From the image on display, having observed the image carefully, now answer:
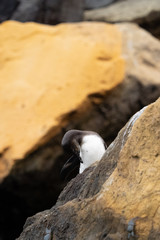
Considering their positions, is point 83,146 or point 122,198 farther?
point 83,146

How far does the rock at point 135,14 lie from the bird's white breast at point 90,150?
203 inches

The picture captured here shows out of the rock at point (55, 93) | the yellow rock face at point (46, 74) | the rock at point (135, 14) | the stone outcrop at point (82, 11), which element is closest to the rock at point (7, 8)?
the stone outcrop at point (82, 11)

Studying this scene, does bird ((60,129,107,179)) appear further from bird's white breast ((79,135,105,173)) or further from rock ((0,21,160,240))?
rock ((0,21,160,240))

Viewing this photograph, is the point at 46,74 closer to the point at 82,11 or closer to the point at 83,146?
the point at 83,146

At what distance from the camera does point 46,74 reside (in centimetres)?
631

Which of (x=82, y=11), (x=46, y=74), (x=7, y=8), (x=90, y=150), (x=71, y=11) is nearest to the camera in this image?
(x=90, y=150)

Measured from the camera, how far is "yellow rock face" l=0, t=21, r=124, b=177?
5.71 m

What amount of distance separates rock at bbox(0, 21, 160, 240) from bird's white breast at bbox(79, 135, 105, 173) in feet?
4.61

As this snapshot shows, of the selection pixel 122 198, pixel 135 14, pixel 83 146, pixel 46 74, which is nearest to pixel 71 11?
pixel 135 14

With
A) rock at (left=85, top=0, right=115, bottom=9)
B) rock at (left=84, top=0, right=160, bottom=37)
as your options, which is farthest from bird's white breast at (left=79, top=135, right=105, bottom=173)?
rock at (left=85, top=0, right=115, bottom=9)

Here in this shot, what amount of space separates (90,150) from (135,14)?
554 centimetres

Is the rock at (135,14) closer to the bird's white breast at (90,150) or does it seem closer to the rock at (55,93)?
the rock at (55,93)

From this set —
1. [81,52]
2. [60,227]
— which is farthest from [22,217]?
[60,227]

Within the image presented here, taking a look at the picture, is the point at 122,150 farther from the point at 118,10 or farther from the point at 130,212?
the point at 118,10
